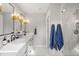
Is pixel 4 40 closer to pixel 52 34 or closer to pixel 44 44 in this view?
pixel 44 44

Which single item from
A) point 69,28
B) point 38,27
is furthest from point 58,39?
point 38,27

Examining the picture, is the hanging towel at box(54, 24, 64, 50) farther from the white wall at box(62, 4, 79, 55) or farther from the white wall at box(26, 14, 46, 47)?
the white wall at box(26, 14, 46, 47)

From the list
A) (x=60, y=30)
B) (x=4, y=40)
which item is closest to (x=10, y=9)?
(x=4, y=40)

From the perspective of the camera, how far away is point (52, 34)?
2465mm

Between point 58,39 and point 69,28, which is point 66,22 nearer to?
point 69,28

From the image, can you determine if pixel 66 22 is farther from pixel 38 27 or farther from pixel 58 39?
pixel 38 27

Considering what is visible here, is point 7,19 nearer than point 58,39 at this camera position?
Yes

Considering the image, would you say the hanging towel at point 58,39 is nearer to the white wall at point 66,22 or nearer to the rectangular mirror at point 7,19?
A: the white wall at point 66,22

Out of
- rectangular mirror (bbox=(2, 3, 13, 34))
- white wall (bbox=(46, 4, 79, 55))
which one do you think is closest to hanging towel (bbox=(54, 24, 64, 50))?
white wall (bbox=(46, 4, 79, 55))

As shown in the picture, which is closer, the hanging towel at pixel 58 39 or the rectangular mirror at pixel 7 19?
the rectangular mirror at pixel 7 19

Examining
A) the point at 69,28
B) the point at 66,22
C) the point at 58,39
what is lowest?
the point at 58,39

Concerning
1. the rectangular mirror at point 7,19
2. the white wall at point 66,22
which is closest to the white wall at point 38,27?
Result: the white wall at point 66,22

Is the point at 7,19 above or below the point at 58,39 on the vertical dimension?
above

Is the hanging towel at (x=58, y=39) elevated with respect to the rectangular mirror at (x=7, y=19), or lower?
lower
